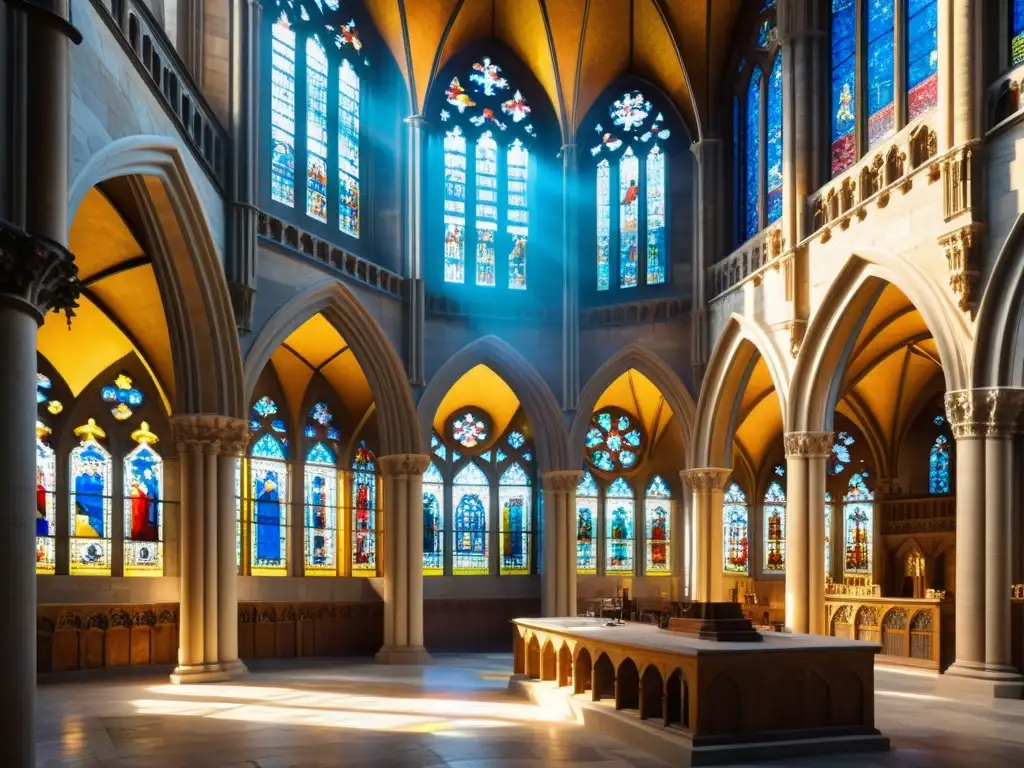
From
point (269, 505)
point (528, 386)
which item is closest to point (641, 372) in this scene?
point (528, 386)

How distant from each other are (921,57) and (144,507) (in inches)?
617

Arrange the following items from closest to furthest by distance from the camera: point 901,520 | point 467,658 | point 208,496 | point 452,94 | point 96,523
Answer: point 208,496, point 96,523, point 467,658, point 452,94, point 901,520

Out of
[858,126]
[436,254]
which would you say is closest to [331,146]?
[436,254]

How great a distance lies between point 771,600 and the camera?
1149 inches

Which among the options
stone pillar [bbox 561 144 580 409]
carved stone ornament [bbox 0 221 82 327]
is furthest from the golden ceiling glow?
carved stone ornament [bbox 0 221 82 327]

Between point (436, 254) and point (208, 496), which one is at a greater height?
point (436, 254)

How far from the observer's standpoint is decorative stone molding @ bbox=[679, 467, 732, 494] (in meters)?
24.0

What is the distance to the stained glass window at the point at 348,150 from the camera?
22562 millimetres

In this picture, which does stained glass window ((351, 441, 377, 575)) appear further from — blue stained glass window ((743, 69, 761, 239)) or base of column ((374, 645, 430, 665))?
blue stained glass window ((743, 69, 761, 239))

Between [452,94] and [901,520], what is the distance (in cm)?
1461

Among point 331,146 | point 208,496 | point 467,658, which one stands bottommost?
point 467,658

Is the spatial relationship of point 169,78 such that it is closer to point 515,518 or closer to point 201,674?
point 201,674

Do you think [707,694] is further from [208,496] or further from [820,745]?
[208,496]

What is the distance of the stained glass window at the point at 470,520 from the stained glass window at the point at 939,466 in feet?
35.6
